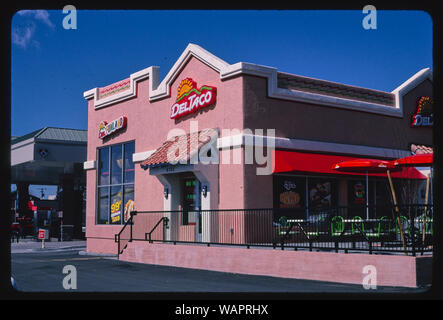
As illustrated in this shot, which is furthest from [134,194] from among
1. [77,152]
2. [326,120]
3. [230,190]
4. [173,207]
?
[77,152]

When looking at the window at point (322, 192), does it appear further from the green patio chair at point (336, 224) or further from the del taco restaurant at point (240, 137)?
the green patio chair at point (336, 224)

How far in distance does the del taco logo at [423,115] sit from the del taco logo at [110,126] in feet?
42.0

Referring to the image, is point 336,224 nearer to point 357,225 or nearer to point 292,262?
point 357,225

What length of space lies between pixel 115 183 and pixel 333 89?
10891 millimetres

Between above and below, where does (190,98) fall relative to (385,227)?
above

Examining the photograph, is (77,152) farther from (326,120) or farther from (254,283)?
(254,283)

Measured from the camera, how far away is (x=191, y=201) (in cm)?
1975

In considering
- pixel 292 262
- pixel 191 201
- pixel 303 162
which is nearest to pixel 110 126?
pixel 191 201

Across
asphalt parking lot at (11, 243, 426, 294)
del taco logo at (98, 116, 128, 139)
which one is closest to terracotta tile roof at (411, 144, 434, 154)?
asphalt parking lot at (11, 243, 426, 294)

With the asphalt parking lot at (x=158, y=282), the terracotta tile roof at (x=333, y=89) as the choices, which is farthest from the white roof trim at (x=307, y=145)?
the asphalt parking lot at (x=158, y=282)

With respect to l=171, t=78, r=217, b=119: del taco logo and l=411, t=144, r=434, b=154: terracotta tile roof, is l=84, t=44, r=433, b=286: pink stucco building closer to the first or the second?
l=171, t=78, r=217, b=119: del taco logo

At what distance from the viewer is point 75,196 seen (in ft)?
117

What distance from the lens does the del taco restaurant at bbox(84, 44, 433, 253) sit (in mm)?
17453

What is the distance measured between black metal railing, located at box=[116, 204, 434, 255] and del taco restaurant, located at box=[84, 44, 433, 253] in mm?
1087
